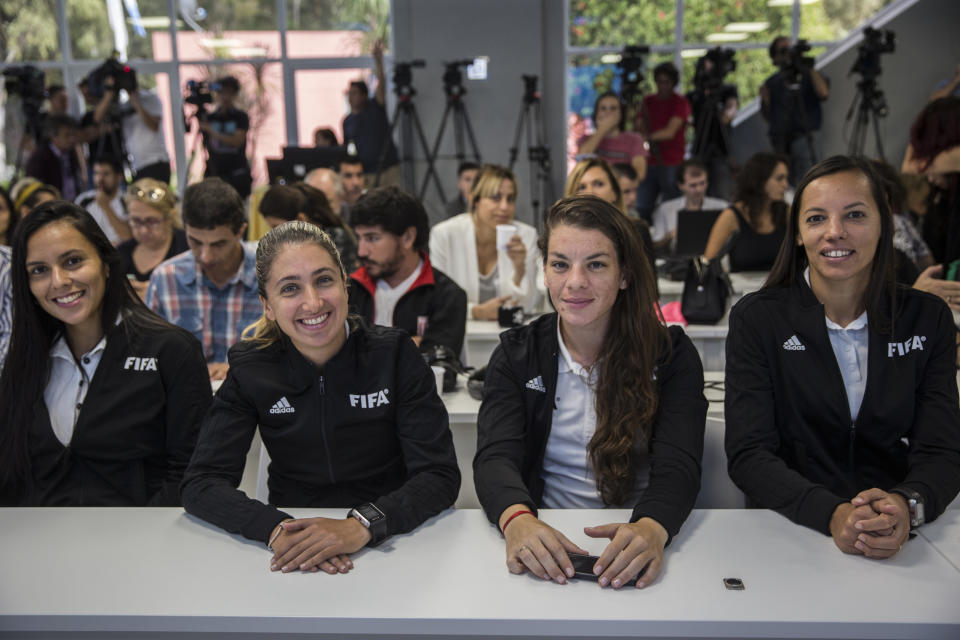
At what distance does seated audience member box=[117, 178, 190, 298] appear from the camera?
11.5 ft

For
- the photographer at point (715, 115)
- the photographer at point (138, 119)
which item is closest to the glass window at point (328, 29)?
the photographer at point (138, 119)

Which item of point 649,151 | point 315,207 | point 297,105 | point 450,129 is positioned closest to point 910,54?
point 649,151

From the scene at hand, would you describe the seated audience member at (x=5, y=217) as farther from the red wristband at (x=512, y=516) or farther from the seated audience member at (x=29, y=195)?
the red wristband at (x=512, y=516)

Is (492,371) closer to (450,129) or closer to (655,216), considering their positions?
(655,216)

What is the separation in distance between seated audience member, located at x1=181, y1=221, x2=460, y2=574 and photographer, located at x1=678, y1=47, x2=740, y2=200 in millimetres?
5407

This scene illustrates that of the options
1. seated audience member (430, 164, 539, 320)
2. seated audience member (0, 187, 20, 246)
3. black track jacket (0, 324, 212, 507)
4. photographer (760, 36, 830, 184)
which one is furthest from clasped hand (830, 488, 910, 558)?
photographer (760, 36, 830, 184)

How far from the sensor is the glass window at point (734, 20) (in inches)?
314

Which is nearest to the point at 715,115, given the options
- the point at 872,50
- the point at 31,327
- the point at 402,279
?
the point at 872,50

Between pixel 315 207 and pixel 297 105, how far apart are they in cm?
530

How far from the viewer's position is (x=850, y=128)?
6566mm

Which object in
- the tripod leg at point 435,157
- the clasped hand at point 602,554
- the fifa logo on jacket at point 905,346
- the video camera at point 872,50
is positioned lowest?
the clasped hand at point 602,554

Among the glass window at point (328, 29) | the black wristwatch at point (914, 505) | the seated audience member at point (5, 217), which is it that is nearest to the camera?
the black wristwatch at point (914, 505)

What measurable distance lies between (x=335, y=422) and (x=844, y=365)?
3.61ft

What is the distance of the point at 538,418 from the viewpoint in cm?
172
